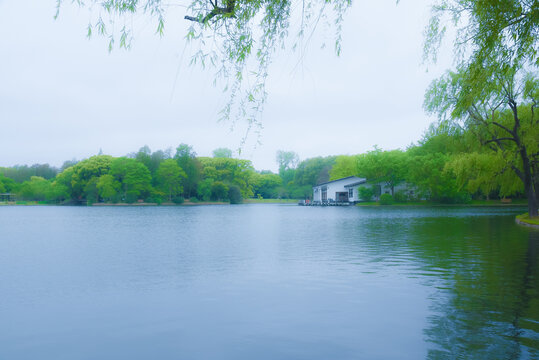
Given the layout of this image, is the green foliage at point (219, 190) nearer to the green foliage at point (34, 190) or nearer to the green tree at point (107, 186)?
the green tree at point (107, 186)

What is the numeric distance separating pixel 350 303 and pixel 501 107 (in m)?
24.0

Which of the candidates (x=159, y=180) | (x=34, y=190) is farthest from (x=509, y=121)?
(x=34, y=190)

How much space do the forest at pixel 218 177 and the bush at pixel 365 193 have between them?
5.7 inches

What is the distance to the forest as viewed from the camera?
57875mm

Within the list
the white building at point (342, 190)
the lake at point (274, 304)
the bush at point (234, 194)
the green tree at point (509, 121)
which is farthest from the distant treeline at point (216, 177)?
the lake at point (274, 304)

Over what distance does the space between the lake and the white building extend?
5289 centimetres

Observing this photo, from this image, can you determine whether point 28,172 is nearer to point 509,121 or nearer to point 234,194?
point 234,194

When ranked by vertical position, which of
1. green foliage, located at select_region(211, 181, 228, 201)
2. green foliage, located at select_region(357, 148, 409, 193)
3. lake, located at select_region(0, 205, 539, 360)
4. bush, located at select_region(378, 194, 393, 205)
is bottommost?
lake, located at select_region(0, 205, 539, 360)

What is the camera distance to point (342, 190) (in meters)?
69.6

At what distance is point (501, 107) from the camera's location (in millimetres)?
26328

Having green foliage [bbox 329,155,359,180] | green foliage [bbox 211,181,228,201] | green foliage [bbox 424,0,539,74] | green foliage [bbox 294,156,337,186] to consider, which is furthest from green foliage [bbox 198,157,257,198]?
green foliage [bbox 424,0,539,74]

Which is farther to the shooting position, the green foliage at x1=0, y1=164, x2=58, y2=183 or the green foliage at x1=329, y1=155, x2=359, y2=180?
the green foliage at x1=0, y1=164, x2=58, y2=183

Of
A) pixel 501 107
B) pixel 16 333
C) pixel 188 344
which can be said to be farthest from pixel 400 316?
pixel 501 107

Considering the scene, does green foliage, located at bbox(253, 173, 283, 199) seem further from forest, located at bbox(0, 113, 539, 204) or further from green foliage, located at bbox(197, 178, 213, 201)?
green foliage, located at bbox(197, 178, 213, 201)
